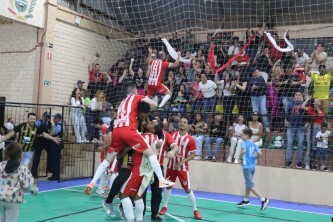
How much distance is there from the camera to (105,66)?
1672 cm

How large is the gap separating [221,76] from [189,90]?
1.17 metres

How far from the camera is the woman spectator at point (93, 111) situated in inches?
536

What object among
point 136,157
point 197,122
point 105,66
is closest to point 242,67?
point 197,122

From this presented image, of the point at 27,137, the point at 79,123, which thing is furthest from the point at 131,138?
the point at 79,123

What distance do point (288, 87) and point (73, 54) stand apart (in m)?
7.76

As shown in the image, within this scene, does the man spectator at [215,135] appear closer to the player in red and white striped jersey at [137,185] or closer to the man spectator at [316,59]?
the man spectator at [316,59]

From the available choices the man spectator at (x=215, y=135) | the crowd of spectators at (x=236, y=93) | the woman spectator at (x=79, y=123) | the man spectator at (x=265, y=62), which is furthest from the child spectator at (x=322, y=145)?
the woman spectator at (x=79, y=123)

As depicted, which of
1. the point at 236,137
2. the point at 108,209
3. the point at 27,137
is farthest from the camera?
the point at 236,137

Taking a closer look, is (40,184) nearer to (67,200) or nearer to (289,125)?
(67,200)

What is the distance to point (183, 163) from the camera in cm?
761

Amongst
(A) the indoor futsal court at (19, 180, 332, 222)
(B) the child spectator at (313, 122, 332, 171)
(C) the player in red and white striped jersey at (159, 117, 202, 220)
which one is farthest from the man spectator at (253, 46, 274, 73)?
(C) the player in red and white striped jersey at (159, 117, 202, 220)

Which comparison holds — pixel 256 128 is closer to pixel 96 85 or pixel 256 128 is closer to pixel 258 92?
pixel 258 92

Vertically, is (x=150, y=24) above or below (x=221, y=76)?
above

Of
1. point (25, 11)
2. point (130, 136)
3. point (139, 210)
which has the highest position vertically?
point (25, 11)
